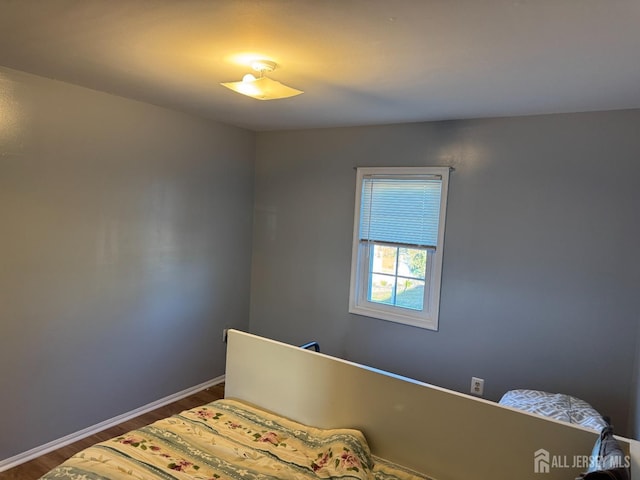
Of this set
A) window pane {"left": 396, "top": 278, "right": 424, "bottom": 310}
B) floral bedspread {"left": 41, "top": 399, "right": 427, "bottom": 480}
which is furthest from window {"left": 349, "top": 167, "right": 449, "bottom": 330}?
floral bedspread {"left": 41, "top": 399, "right": 427, "bottom": 480}

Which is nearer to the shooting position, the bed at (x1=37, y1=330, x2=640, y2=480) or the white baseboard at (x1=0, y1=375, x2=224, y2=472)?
the bed at (x1=37, y1=330, x2=640, y2=480)

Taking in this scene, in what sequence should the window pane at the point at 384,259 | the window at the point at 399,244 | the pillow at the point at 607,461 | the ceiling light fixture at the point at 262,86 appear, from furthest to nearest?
1. the window pane at the point at 384,259
2. the window at the point at 399,244
3. the ceiling light fixture at the point at 262,86
4. the pillow at the point at 607,461

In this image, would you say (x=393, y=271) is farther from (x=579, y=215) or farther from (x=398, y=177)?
(x=579, y=215)

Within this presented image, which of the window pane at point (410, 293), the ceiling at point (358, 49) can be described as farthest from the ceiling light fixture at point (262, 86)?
the window pane at point (410, 293)

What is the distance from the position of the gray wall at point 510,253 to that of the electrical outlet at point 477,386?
0.05 metres

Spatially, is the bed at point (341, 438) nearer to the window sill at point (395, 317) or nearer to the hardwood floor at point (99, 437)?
the hardwood floor at point (99, 437)

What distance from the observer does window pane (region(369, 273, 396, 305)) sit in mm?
3420

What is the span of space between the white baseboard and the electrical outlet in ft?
7.42

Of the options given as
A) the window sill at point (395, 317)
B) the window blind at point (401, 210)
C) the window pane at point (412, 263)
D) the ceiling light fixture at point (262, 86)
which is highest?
the ceiling light fixture at point (262, 86)

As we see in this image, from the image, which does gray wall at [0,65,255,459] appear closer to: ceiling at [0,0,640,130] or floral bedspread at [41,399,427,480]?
ceiling at [0,0,640,130]

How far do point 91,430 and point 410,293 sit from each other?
252cm

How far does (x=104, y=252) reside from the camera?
2971 mm

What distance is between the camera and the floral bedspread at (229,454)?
165 cm

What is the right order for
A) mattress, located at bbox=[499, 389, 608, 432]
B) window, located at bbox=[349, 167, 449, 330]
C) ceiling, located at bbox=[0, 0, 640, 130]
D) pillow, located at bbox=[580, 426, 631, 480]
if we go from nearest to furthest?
pillow, located at bbox=[580, 426, 631, 480] < ceiling, located at bbox=[0, 0, 640, 130] < mattress, located at bbox=[499, 389, 608, 432] < window, located at bbox=[349, 167, 449, 330]
